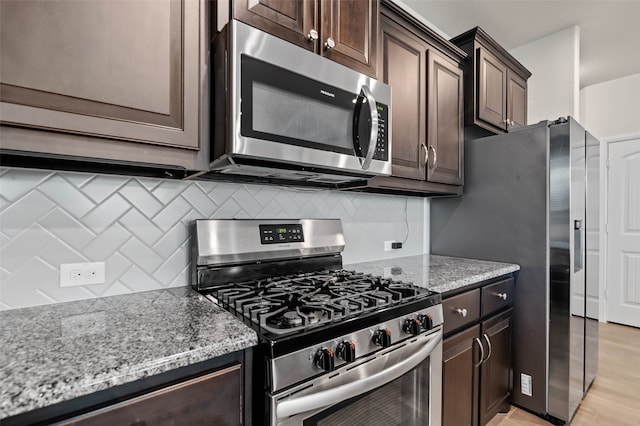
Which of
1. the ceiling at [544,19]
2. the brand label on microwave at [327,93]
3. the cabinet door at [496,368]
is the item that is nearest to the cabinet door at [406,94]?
the brand label on microwave at [327,93]

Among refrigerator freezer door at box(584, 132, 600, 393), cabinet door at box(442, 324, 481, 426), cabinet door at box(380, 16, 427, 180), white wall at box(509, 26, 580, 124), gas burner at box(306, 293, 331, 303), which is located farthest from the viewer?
white wall at box(509, 26, 580, 124)

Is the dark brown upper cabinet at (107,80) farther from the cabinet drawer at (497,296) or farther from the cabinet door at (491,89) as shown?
the cabinet door at (491,89)

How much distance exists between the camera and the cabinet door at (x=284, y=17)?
1159mm

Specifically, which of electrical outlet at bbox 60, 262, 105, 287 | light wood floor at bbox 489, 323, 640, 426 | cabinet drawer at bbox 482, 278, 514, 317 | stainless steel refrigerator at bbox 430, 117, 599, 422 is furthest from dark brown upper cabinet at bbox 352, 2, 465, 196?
light wood floor at bbox 489, 323, 640, 426

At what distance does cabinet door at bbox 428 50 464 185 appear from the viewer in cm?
200

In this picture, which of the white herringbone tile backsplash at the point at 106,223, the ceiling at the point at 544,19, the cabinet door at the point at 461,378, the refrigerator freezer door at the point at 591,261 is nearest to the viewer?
the white herringbone tile backsplash at the point at 106,223

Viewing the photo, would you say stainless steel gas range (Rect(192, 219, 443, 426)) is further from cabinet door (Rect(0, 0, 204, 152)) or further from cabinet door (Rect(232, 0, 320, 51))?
cabinet door (Rect(232, 0, 320, 51))

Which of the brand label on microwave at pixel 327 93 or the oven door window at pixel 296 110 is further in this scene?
the brand label on microwave at pixel 327 93

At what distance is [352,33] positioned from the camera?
4.78 feet

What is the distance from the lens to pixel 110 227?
1.22 m

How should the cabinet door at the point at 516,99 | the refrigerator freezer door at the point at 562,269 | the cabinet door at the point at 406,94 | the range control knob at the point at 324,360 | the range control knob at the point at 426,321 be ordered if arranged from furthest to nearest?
1. the cabinet door at the point at 516,99
2. the refrigerator freezer door at the point at 562,269
3. the cabinet door at the point at 406,94
4. the range control knob at the point at 426,321
5. the range control knob at the point at 324,360

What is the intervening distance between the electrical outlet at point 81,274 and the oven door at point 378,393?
80cm

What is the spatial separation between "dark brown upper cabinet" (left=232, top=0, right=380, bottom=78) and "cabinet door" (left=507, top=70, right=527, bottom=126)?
5.22 ft

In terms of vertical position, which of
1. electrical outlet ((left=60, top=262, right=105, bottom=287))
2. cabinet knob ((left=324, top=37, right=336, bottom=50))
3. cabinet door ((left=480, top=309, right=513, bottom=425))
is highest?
cabinet knob ((left=324, top=37, right=336, bottom=50))
